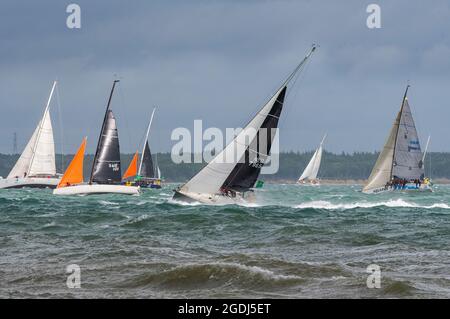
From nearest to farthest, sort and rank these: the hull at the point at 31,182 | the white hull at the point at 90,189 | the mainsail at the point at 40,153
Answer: the white hull at the point at 90,189
the mainsail at the point at 40,153
the hull at the point at 31,182

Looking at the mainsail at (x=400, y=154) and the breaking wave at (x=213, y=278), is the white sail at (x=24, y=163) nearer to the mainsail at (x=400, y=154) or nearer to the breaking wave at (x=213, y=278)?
the mainsail at (x=400, y=154)

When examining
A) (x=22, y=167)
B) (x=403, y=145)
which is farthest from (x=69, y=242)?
(x=22, y=167)

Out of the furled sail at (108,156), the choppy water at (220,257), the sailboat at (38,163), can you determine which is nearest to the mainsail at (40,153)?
the sailboat at (38,163)

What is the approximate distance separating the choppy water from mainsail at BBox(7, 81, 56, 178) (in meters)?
64.9

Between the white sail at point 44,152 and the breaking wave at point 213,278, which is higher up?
the white sail at point 44,152

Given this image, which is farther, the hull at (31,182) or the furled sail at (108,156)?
the hull at (31,182)

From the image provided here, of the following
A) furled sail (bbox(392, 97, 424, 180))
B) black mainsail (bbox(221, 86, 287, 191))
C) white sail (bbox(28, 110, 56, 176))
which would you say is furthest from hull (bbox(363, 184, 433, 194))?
black mainsail (bbox(221, 86, 287, 191))

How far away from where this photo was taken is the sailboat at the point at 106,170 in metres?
66.2

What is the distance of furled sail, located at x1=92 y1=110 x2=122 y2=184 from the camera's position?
66.1 m

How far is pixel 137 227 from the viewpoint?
27.1m

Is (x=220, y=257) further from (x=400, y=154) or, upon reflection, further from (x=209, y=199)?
(x=400, y=154)

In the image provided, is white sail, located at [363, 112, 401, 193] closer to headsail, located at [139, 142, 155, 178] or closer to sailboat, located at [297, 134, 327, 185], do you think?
headsail, located at [139, 142, 155, 178]

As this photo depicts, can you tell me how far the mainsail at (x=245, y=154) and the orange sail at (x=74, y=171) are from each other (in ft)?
97.1
